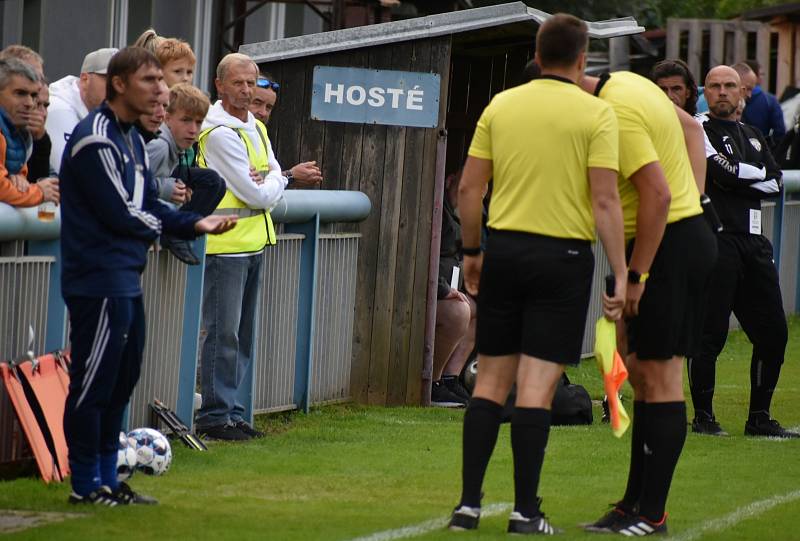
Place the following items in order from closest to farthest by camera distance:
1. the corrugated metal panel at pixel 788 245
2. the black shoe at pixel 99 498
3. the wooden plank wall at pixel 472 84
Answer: the black shoe at pixel 99 498
the wooden plank wall at pixel 472 84
the corrugated metal panel at pixel 788 245

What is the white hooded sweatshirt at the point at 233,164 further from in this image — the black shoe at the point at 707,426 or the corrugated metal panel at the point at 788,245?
the corrugated metal panel at the point at 788,245

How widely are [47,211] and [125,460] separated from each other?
1211 millimetres

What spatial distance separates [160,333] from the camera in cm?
891

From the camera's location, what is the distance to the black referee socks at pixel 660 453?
6.81m

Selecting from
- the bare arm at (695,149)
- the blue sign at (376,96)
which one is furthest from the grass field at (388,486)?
the blue sign at (376,96)

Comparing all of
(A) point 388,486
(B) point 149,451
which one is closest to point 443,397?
(A) point 388,486

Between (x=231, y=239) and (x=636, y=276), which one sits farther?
(x=231, y=239)

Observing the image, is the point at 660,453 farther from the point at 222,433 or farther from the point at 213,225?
the point at 222,433

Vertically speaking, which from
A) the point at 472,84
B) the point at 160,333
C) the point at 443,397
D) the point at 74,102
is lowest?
the point at 443,397

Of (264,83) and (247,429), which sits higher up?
(264,83)

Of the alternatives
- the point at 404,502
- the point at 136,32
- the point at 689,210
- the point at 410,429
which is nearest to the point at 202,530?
the point at 404,502

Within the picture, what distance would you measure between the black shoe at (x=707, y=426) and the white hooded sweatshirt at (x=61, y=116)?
4155 millimetres

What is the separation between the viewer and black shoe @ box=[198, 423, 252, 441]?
9.27 m

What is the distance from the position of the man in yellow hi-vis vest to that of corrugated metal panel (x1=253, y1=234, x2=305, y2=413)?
0.59 meters
